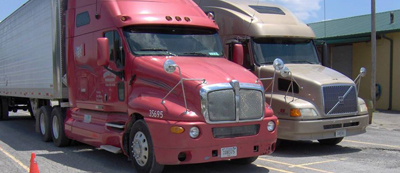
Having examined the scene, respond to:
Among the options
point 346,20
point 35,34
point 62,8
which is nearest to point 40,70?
point 35,34

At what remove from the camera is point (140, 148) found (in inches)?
288

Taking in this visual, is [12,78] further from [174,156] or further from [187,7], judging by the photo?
[174,156]

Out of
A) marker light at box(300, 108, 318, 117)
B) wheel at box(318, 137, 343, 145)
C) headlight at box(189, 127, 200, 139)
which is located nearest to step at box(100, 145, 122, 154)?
headlight at box(189, 127, 200, 139)

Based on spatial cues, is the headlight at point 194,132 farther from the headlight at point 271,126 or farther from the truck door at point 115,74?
the truck door at point 115,74

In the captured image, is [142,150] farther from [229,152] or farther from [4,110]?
[4,110]

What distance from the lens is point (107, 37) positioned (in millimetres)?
8633

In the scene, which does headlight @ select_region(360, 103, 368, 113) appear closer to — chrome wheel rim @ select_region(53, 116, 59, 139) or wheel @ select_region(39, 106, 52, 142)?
chrome wheel rim @ select_region(53, 116, 59, 139)

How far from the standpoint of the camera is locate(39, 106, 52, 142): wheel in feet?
37.7

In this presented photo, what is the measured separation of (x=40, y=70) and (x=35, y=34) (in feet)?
3.41

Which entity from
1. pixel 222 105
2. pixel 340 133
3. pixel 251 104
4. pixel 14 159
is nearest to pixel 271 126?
pixel 251 104

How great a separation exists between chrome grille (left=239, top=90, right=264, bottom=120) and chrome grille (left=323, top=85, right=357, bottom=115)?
2.63 m

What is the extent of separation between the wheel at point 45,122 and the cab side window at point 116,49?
4.10 meters

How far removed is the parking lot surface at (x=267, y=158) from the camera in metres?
8.09

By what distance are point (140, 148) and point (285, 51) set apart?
5.02 meters
